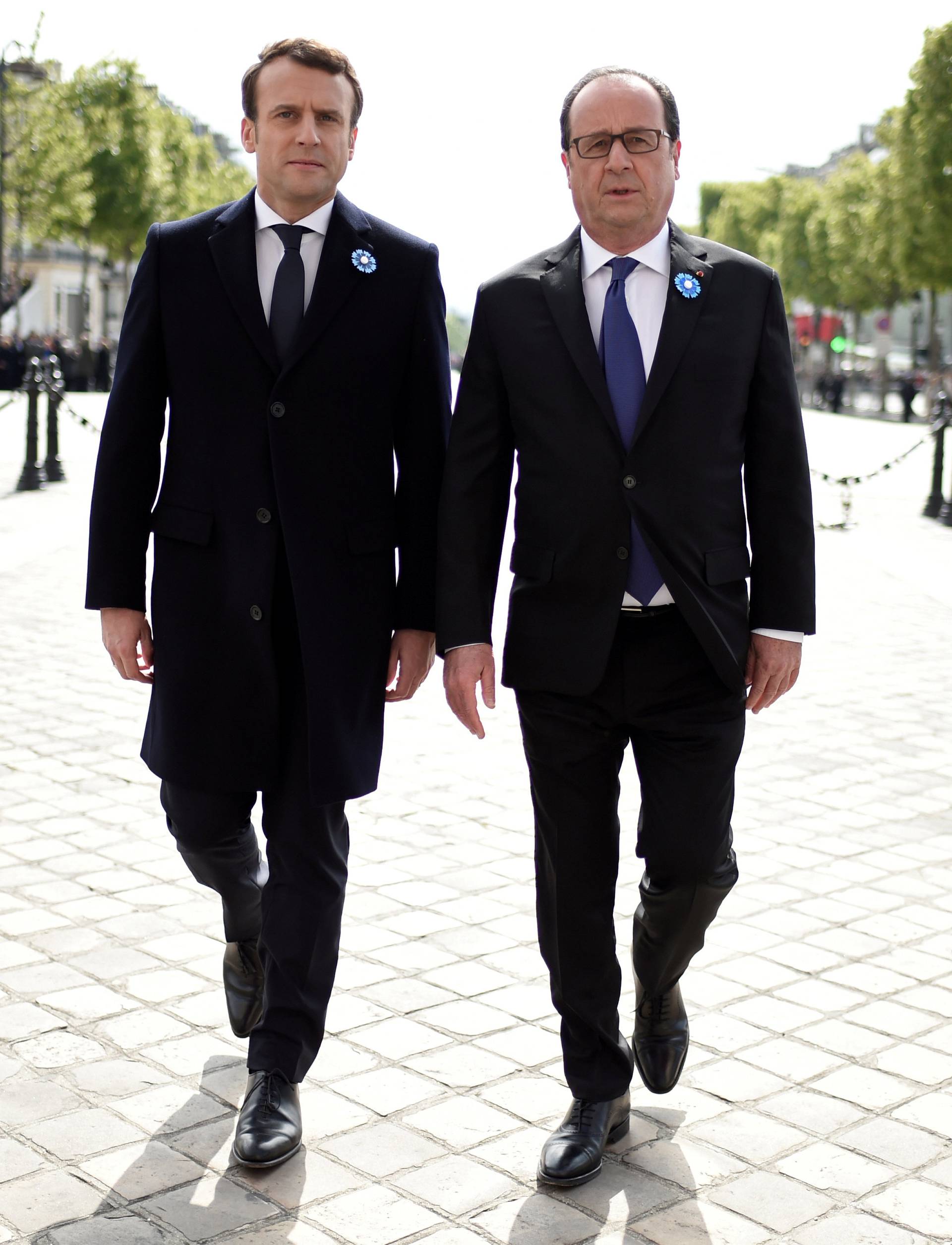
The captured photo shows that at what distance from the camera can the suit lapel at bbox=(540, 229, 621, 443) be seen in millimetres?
3389

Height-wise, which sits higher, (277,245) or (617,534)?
(277,245)

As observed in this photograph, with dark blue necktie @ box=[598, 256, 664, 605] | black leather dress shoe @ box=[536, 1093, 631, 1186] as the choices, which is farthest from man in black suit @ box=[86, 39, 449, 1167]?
black leather dress shoe @ box=[536, 1093, 631, 1186]

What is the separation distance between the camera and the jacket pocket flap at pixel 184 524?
358 centimetres

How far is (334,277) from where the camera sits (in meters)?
3.58

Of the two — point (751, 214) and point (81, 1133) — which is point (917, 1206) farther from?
point (751, 214)

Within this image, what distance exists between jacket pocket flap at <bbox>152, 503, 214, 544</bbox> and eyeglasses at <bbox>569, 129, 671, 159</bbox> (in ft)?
3.70

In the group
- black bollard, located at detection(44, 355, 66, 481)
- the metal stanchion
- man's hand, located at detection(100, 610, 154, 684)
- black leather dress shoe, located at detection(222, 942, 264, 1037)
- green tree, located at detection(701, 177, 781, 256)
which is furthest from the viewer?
green tree, located at detection(701, 177, 781, 256)

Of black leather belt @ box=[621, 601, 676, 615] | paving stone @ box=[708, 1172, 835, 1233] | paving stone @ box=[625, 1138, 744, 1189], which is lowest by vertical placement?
paving stone @ box=[625, 1138, 744, 1189]

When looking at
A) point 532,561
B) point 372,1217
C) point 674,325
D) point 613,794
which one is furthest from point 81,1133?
point 674,325

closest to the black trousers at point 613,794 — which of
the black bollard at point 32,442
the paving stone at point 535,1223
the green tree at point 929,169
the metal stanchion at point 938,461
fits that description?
the paving stone at point 535,1223

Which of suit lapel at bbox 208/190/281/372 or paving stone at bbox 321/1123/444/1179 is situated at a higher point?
suit lapel at bbox 208/190/281/372

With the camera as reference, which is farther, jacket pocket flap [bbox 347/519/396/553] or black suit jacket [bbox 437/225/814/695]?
jacket pocket flap [bbox 347/519/396/553]

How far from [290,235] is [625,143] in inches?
30.3

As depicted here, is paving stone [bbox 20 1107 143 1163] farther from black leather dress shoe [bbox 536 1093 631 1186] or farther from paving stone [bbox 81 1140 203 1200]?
black leather dress shoe [bbox 536 1093 631 1186]
